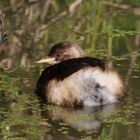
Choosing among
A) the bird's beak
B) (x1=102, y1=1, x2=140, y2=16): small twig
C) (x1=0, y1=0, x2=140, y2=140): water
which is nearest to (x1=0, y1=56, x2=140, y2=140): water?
(x1=0, y1=0, x2=140, y2=140): water

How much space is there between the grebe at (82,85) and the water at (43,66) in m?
0.08

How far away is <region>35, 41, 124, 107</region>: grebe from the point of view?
22.9ft

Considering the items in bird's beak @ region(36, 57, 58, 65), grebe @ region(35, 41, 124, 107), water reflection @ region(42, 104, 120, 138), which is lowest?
water reflection @ region(42, 104, 120, 138)

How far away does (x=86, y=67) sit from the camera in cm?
698

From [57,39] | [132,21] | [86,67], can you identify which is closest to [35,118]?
[86,67]

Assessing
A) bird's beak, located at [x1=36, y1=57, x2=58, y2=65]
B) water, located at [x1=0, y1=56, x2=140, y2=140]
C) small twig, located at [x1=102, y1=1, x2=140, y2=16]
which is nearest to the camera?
water, located at [x1=0, y1=56, x2=140, y2=140]

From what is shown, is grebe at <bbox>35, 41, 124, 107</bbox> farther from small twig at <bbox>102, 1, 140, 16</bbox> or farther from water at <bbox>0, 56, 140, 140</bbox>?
small twig at <bbox>102, 1, 140, 16</bbox>

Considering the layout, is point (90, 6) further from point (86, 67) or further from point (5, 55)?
point (86, 67)

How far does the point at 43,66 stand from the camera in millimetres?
8680

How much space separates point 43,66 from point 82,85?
5.75 ft

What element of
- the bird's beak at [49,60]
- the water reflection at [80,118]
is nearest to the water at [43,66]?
the water reflection at [80,118]

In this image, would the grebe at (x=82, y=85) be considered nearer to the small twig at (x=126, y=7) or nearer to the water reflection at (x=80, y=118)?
the water reflection at (x=80, y=118)

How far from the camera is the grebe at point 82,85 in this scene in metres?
6.98

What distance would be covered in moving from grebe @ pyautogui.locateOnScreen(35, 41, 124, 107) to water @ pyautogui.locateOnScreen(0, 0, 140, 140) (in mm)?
85
